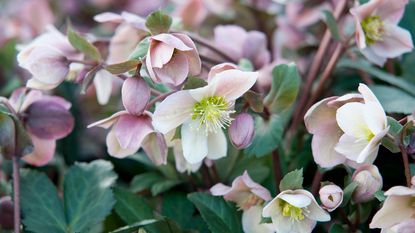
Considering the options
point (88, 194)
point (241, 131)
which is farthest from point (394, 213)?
point (88, 194)

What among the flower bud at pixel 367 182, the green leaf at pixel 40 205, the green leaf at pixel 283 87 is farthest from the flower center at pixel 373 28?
the green leaf at pixel 40 205

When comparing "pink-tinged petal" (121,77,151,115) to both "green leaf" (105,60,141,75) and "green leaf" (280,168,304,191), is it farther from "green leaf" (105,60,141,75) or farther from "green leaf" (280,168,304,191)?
"green leaf" (280,168,304,191)

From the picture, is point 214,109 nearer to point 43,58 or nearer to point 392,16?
point 43,58

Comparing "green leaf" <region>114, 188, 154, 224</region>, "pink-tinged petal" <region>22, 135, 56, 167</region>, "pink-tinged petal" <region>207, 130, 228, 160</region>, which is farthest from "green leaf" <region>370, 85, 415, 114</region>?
"pink-tinged petal" <region>22, 135, 56, 167</region>

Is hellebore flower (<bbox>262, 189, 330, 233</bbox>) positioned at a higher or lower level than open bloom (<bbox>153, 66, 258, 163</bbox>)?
lower

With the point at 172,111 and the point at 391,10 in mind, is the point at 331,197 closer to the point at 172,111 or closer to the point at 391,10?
the point at 172,111

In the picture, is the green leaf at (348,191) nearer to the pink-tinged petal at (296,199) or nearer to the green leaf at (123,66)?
the pink-tinged petal at (296,199)
